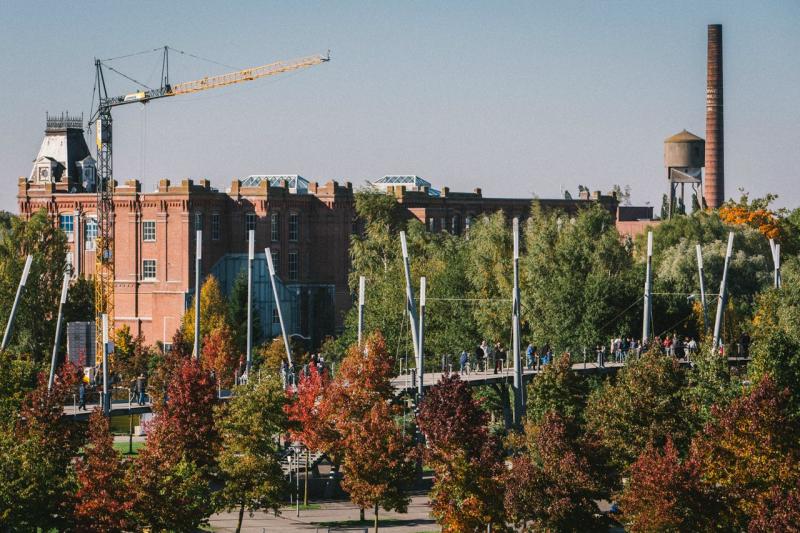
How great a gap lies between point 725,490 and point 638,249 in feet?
211

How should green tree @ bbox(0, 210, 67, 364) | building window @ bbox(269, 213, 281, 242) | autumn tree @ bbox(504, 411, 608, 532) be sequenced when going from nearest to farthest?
autumn tree @ bbox(504, 411, 608, 532)
green tree @ bbox(0, 210, 67, 364)
building window @ bbox(269, 213, 281, 242)

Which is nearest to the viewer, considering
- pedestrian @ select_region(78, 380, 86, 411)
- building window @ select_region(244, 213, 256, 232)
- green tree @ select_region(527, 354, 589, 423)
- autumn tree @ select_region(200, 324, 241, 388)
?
pedestrian @ select_region(78, 380, 86, 411)

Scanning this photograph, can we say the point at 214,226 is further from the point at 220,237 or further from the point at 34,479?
the point at 34,479

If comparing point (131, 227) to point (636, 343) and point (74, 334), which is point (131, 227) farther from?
point (636, 343)

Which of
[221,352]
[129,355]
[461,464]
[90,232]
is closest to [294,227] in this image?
[90,232]

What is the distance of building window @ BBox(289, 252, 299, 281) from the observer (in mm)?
115312

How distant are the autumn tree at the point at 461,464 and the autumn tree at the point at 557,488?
2.90ft

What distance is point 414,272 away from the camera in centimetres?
10175

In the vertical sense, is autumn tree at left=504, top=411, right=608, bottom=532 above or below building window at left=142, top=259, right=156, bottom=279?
below

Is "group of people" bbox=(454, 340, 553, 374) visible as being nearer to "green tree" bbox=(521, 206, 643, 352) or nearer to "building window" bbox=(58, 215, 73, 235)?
"green tree" bbox=(521, 206, 643, 352)

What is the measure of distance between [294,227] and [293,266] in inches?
107

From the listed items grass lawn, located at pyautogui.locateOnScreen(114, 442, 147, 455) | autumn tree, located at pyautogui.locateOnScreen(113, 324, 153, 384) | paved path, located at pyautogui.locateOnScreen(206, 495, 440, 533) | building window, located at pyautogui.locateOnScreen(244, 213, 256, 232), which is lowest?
paved path, located at pyautogui.locateOnScreen(206, 495, 440, 533)

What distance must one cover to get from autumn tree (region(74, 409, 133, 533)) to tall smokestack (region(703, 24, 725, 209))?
92.0m

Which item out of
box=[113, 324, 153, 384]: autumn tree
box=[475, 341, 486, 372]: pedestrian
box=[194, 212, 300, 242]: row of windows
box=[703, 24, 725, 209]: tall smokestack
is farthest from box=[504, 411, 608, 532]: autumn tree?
box=[703, 24, 725, 209]: tall smokestack
